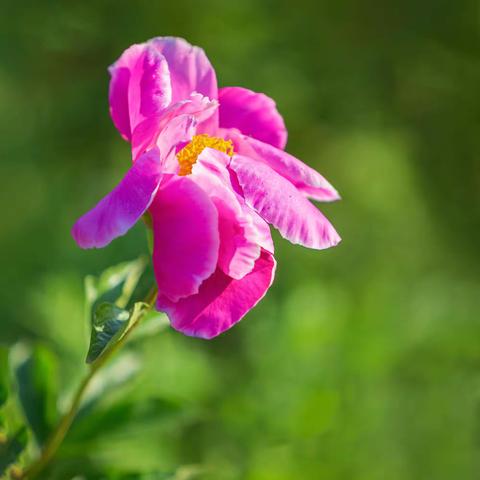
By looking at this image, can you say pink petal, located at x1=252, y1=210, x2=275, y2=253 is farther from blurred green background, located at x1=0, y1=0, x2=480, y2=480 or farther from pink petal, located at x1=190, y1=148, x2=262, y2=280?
blurred green background, located at x1=0, y1=0, x2=480, y2=480

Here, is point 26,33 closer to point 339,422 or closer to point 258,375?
point 258,375

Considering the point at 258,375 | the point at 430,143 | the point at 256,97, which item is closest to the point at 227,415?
the point at 258,375

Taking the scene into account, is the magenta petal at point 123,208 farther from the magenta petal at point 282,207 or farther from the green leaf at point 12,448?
the green leaf at point 12,448

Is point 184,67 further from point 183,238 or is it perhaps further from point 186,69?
point 183,238

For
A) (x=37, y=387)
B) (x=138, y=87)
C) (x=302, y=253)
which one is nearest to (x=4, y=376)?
(x=37, y=387)

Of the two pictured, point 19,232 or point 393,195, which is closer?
point 19,232

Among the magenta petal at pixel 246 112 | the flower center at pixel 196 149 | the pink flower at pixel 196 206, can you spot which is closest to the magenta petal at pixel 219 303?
the pink flower at pixel 196 206
